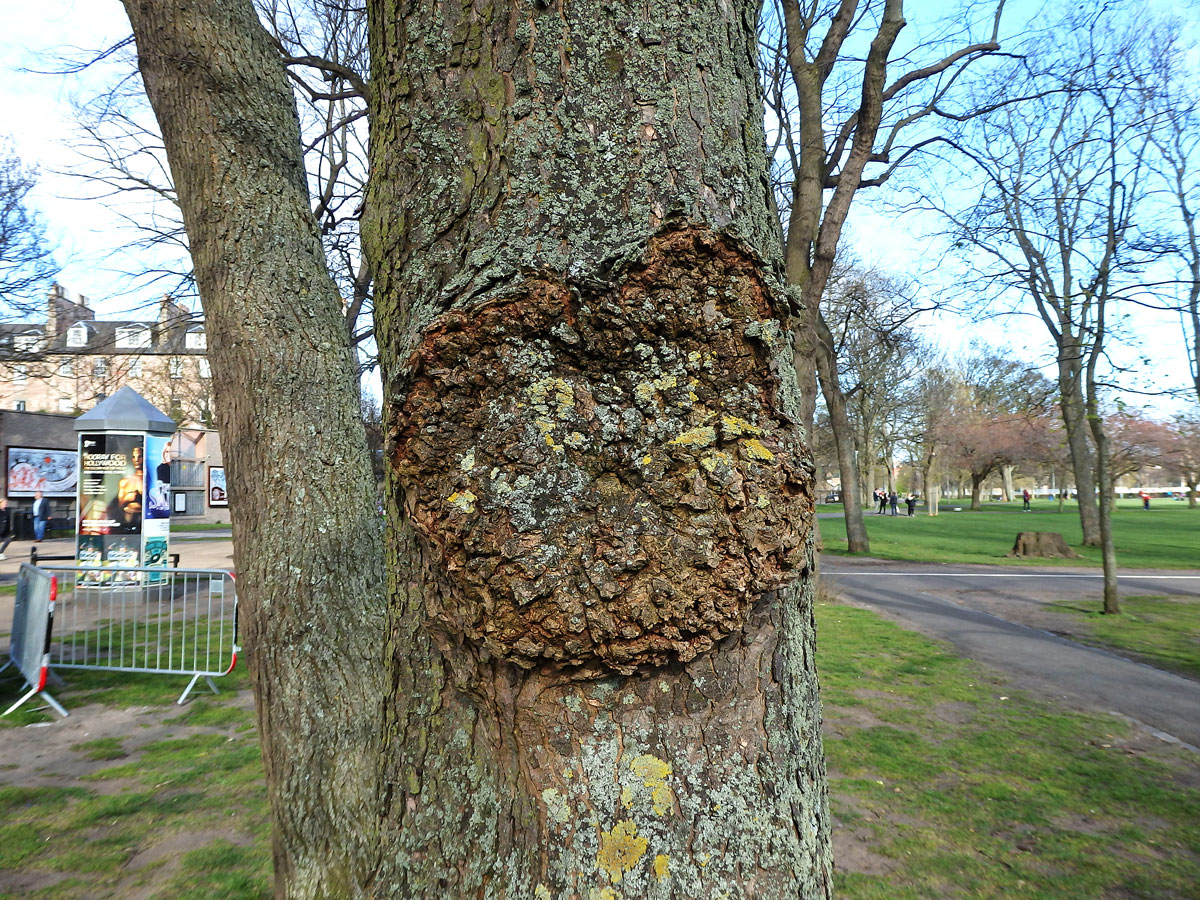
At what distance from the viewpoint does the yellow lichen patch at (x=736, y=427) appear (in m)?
1.21

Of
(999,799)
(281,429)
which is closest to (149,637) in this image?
(281,429)

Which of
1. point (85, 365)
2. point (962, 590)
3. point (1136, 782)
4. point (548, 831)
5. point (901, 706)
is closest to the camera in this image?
point (548, 831)

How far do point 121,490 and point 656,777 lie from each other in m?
15.6

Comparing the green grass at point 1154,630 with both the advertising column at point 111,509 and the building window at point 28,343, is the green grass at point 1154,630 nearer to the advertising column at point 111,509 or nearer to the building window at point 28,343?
the advertising column at point 111,509

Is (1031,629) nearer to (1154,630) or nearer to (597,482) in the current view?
(1154,630)

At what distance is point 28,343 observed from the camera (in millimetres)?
21359

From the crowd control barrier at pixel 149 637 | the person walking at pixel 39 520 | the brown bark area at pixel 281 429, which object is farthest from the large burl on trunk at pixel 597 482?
the person walking at pixel 39 520

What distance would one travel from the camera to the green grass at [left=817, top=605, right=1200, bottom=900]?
12.5 ft

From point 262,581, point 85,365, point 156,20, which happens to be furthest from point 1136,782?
point 85,365

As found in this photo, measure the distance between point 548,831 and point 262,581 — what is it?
174 centimetres

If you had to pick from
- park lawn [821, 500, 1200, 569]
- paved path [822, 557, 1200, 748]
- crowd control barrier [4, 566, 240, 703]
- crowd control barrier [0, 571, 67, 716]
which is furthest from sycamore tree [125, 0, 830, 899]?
park lawn [821, 500, 1200, 569]

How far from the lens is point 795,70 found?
11195 mm

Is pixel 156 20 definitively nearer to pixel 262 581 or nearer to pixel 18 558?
pixel 262 581

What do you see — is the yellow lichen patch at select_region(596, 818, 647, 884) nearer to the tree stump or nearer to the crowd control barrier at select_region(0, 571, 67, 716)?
the crowd control barrier at select_region(0, 571, 67, 716)
